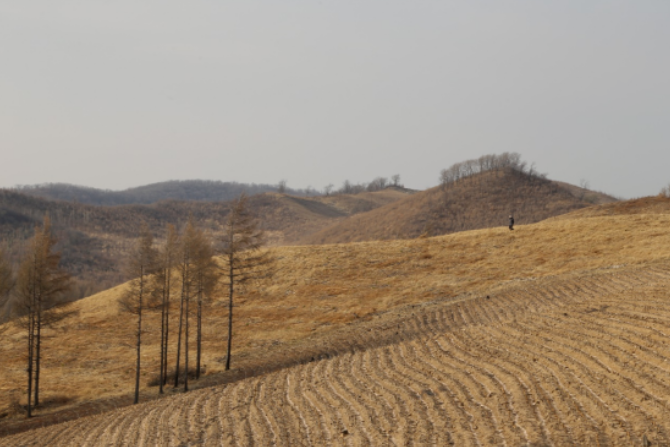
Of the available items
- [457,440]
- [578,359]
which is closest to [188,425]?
[457,440]

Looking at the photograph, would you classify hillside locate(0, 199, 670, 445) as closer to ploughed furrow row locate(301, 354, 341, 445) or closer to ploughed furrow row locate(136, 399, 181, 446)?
ploughed furrow row locate(301, 354, 341, 445)

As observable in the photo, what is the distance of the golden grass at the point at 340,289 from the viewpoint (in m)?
39.1

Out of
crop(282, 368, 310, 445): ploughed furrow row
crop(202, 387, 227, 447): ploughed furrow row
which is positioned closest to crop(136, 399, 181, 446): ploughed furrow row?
crop(202, 387, 227, 447): ploughed furrow row

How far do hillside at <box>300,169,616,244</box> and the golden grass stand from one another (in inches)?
2373

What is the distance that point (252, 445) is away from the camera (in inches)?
590

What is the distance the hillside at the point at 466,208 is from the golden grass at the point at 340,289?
198 feet

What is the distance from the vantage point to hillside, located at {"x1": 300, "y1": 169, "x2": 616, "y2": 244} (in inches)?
4818

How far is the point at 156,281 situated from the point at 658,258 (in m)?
36.9

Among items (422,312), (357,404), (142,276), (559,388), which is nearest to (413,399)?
(357,404)

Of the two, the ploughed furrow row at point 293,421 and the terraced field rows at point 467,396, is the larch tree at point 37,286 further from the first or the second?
the ploughed furrow row at point 293,421

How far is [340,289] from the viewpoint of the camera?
50.3m

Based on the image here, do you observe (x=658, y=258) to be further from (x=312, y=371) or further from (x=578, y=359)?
(x=312, y=371)

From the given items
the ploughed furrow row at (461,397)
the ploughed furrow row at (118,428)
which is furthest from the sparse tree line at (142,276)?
the ploughed furrow row at (461,397)

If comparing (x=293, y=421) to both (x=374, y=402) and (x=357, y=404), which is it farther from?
(x=374, y=402)
